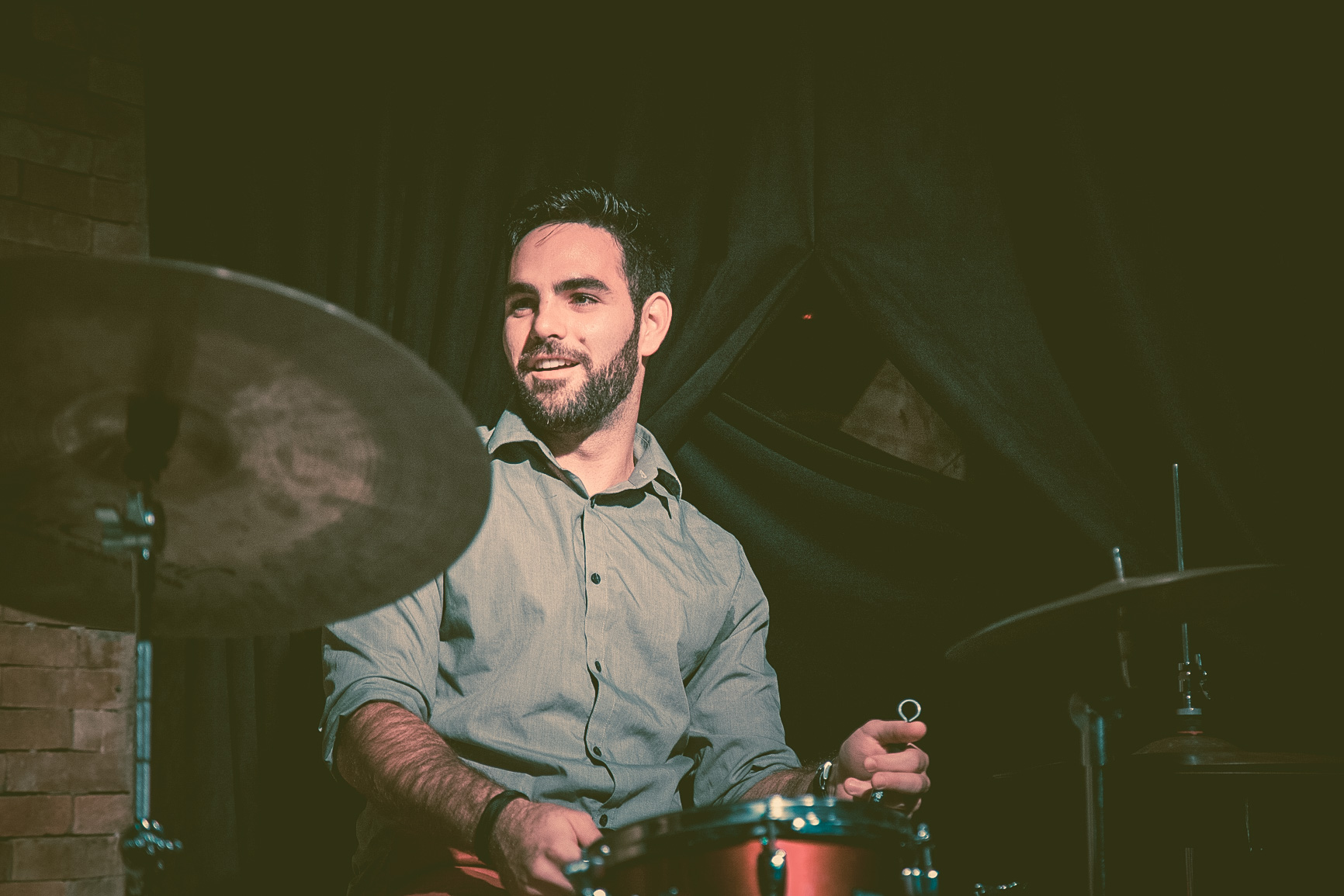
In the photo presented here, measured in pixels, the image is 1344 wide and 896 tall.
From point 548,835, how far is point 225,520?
521 mm

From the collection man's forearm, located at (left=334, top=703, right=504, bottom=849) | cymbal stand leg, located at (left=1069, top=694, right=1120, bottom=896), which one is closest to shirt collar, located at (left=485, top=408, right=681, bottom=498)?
man's forearm, located at (left=334, top=703, right=504, bottom=849)

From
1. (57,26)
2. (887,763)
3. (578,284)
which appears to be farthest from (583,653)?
(57,26)

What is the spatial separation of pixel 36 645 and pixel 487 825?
1.42 metres

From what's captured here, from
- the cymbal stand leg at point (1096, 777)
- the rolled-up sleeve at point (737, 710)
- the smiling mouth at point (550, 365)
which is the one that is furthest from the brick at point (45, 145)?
the cymbal stand leg at point (1096, 777)

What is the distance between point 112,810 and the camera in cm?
218

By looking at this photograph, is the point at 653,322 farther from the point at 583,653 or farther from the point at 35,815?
the point at 35,815

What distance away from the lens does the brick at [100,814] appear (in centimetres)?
215

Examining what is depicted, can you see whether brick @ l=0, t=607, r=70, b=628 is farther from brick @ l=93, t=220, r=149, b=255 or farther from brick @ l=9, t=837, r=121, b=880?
brick @ l=93, t=220, r=149, b=255

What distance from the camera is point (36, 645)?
2189 millimetres

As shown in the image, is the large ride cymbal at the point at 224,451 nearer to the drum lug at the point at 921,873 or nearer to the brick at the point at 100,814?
the drum lug at the point at 921,873

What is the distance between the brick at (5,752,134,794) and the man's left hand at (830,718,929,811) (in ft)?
5.21

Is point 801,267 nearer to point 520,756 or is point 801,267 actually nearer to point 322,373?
point 520,756

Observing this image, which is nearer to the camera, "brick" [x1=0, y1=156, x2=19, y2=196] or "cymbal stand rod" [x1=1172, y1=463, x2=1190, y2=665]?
"cymbal stand rod" [x1=1172, y1=463, x2=1190, y2=665]

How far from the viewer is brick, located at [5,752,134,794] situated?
212 centimetres
